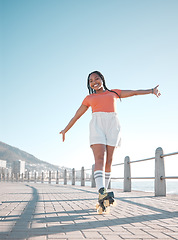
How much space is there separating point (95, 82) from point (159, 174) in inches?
167

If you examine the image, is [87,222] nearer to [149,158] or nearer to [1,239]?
[1,239]

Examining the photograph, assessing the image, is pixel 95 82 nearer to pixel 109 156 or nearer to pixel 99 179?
pixel 109 156

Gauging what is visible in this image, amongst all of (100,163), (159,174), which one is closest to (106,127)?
(100,163)

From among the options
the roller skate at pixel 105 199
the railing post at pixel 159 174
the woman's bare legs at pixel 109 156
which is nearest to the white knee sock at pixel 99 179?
the roller skate at pixel 105 199

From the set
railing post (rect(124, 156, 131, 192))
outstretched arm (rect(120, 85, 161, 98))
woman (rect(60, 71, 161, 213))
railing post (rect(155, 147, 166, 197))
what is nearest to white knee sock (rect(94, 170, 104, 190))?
woman (rect(60, 71, 161, 213))

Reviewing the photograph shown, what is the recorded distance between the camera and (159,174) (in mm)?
7520

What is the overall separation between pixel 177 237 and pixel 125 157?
298 inches

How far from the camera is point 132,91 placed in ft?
13.6

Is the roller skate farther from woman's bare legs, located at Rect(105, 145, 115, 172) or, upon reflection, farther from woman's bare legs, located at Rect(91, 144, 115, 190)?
woman's bare legs, located at Rect(105, 145, 115, 172)

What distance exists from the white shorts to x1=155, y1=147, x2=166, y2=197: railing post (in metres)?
3.87

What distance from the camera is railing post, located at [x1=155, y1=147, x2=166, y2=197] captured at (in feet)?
24.3

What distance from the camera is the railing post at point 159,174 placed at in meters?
7.41

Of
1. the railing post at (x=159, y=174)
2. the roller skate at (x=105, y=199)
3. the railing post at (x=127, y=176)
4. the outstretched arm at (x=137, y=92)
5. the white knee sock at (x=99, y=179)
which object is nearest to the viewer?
the roller skate at (x=105, y=199)

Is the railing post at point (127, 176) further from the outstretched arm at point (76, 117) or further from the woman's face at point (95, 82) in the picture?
the woman's face at point (95, 82)
